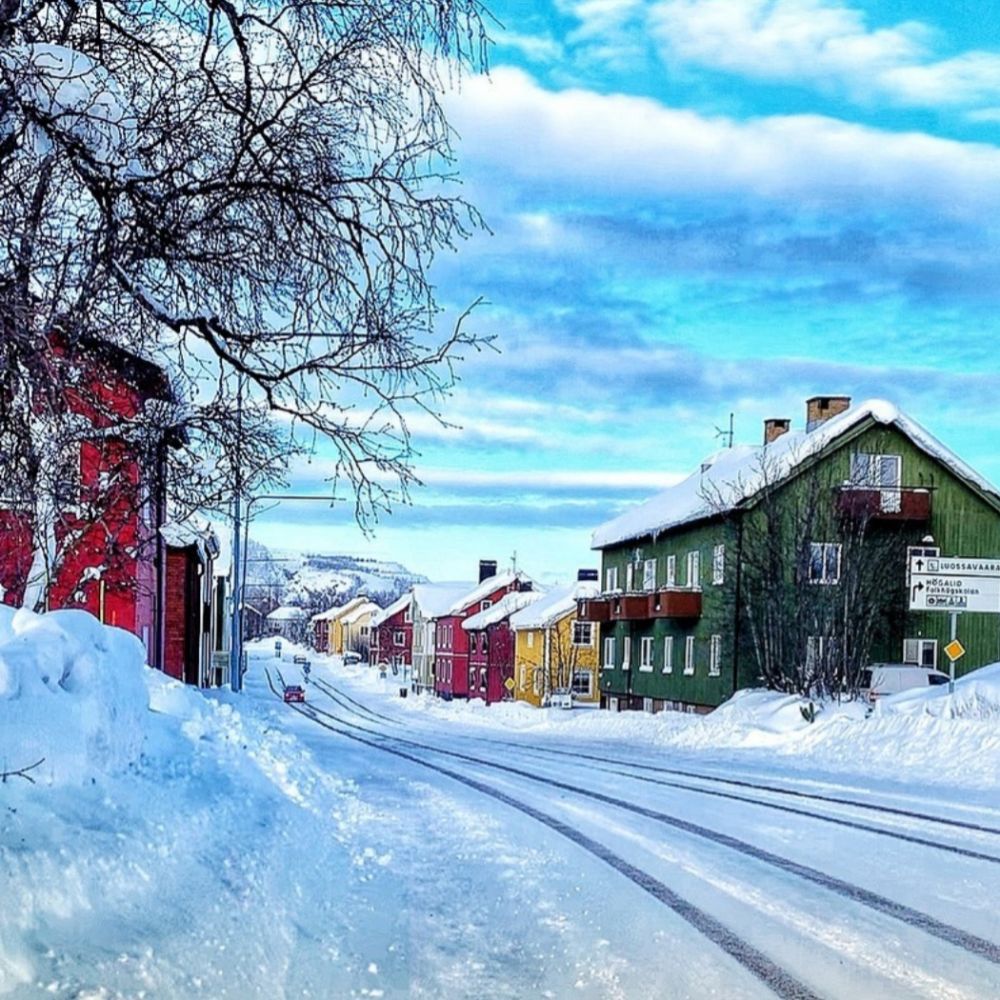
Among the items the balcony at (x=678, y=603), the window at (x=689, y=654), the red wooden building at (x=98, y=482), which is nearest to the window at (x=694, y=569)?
the balcony at (x=678, y=603)

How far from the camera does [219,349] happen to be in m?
7.80

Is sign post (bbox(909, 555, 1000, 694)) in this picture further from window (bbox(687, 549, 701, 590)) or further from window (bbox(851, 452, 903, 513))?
window (bbox(687, 549, 701, 590))

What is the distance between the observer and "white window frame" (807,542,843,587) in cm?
4097

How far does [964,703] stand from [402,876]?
69.8 ft

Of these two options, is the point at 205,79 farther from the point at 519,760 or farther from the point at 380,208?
the point at 519,760

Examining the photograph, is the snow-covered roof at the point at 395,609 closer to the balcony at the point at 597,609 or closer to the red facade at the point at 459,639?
the red facade at the point at 459,639

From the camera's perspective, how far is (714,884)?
33.3ft

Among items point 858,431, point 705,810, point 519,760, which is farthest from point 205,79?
point 858,431

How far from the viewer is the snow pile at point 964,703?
2808 centimetres

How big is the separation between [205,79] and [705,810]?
10.9 metres

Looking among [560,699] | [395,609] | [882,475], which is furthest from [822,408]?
[395,609]

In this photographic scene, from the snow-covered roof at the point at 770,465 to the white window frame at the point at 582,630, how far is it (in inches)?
1034

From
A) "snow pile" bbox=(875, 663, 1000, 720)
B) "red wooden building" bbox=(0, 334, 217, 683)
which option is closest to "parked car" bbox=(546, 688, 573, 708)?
"snow pile" bbox=(875, 663, 1000, 720)

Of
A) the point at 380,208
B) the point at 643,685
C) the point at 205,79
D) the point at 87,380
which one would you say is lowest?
the point at 643,685
